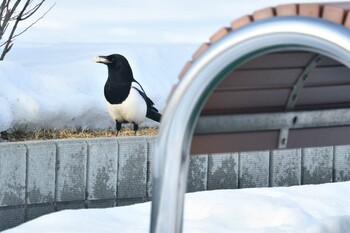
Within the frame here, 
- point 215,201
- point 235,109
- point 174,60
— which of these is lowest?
point 215,201

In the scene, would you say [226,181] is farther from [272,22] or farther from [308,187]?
[272,22]

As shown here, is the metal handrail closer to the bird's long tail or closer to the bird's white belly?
the bird's white belly

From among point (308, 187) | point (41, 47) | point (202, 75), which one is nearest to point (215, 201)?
point (308, 187)

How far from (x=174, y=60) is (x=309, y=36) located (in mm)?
4294

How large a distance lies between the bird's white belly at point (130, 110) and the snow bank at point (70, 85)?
21 centimetres

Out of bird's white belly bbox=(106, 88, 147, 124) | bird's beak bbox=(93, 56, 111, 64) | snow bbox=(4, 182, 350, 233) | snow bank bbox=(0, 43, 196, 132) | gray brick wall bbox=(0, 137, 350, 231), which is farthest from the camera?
bird's beak bbox=(93, 56, 111, 64)

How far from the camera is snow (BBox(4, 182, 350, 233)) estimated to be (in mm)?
4629

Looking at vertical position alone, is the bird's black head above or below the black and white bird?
above

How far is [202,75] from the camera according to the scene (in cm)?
292

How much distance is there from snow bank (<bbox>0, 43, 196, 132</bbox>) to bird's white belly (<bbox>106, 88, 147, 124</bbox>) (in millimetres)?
211

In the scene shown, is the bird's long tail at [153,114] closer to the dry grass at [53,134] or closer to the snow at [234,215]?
the dry grass at [53,134]

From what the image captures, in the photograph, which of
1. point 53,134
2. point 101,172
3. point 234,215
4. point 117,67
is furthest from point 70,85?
point 234,215

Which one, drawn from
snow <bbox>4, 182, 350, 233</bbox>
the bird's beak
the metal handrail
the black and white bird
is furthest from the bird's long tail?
the metal handrail

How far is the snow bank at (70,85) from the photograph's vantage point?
5711 mm
